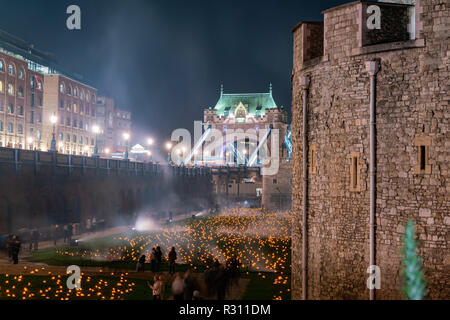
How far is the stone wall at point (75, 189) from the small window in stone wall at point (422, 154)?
97.9 ft

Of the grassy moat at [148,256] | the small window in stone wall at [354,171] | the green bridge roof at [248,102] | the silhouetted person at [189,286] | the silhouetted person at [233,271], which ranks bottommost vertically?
the grassy moat at [148,256]

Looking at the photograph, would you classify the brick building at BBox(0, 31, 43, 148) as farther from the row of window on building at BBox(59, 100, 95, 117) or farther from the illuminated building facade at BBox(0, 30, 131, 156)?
the row of window on building at BBox(59, 100, 95, 117)

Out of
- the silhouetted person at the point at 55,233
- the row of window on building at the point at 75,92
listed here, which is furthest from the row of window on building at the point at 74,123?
the silhouetted person at the point at 55,233

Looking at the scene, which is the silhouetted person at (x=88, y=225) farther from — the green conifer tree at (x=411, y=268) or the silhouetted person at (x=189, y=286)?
the green conifer tree at (x=411, y=268)

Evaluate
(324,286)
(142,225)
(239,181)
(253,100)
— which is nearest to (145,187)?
(142,225)

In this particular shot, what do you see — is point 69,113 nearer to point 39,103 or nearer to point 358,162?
point 39,103

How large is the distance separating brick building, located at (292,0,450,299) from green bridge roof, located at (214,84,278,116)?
132224 millimetres

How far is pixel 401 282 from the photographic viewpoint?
1423 centimetres

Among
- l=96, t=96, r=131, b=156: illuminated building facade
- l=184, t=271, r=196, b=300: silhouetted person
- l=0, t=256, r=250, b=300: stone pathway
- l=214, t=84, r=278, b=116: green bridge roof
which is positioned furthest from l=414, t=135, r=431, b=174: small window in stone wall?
l=214, t=84, r=278, b=116: green bridge roof

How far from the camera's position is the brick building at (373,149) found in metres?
13.7

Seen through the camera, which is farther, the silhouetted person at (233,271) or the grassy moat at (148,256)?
the grassy moat at (148,256)

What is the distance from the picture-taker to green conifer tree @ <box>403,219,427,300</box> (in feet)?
45.6
